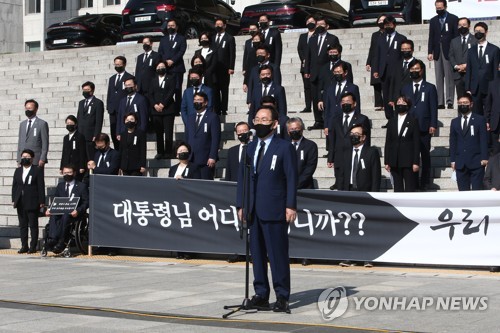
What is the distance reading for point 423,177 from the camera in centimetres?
1772

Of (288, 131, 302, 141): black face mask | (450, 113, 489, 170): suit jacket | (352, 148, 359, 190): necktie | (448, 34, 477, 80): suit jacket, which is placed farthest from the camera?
(448, 34, 477, 80): suit jacket

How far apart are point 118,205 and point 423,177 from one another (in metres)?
4.76

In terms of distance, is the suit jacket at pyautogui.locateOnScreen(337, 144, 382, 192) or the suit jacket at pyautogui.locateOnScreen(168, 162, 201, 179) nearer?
the suit jacket at pyautogui.locateOnScreen(337, 144, 382, 192)

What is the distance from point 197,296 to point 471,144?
5.90 meters

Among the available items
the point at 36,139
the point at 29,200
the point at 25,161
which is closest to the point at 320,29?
the point at 36,139

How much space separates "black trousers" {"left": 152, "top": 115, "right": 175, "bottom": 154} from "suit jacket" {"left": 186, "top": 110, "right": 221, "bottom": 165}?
91.8 inches

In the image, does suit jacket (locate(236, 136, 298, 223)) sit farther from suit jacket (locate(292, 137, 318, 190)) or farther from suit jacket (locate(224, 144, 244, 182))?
suit jacket (locate(224, 144, 244, 182))

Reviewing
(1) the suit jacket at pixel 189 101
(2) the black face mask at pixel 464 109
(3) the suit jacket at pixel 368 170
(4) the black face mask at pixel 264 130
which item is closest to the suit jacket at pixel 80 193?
(1) the suit jacket at pixel 189 101

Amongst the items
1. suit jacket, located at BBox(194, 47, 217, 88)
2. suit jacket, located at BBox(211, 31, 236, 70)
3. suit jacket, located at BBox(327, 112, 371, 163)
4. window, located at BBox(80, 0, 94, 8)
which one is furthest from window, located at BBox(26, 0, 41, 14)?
suit jacket, located at BBox(327, 112, 371, 163)

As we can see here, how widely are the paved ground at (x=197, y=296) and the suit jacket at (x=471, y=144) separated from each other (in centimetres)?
213

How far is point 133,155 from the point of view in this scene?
19078mm

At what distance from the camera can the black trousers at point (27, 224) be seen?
742 inches

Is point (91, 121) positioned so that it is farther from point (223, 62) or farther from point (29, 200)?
point (223, 62)

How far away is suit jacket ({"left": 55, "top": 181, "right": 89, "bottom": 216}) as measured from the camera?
722 inches
